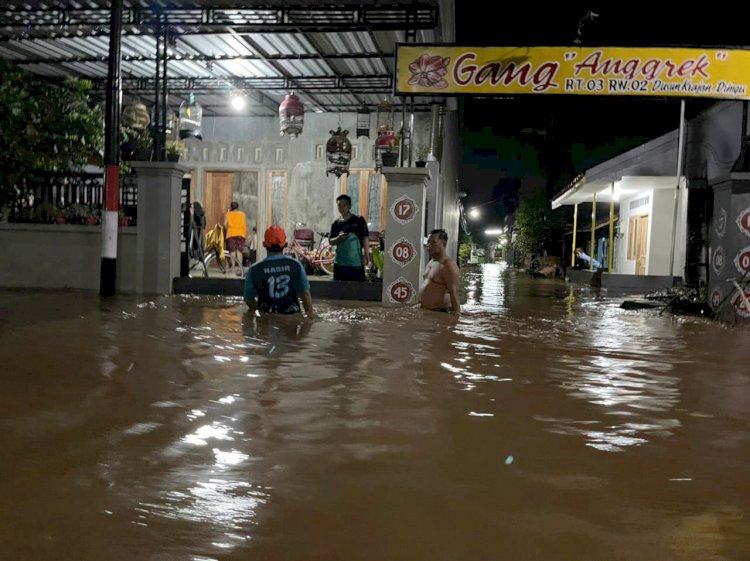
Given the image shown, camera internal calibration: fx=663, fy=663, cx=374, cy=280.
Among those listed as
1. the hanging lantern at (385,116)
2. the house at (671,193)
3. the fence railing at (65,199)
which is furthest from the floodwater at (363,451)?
the house at (671,193)

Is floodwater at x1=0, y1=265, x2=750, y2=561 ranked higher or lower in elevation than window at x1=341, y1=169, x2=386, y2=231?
lower

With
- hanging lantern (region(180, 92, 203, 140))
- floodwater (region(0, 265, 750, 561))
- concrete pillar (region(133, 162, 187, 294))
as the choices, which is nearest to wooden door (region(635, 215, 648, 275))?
hanging lantern (region(180, 92, 203, 140))

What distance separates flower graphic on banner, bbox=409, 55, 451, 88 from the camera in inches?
427

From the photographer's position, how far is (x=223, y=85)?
16141 mm

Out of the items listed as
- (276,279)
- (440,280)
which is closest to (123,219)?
(276,279)

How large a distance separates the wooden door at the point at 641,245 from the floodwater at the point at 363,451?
14113mm

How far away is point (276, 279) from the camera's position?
26.6 ft

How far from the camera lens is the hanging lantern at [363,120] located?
17.3 meters

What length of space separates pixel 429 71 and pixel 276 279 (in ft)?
16.0

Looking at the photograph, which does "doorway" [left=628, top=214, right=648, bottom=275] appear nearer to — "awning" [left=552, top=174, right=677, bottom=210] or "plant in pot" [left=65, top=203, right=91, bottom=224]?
"awning" [left=552, top=174, right=677, bottom=210]

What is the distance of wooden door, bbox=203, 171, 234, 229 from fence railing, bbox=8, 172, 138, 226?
6.14 meters

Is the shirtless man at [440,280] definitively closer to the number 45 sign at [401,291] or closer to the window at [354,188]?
the number 45 sign at [401,291]

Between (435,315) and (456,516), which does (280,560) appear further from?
(435,315)

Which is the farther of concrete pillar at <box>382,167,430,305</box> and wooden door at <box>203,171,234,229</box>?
wooden door at <box>203,171,234,229</box>
